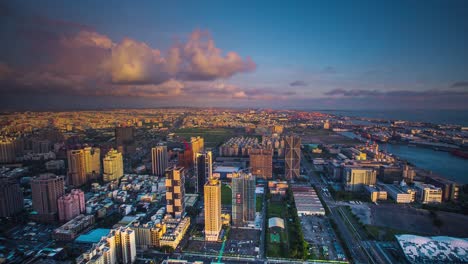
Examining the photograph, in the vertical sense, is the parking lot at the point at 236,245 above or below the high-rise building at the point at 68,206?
below

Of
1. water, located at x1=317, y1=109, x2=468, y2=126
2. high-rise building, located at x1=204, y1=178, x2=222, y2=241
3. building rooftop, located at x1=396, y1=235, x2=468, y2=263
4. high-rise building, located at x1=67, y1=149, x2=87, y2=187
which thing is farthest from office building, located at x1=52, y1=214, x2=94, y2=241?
water, located at x1=317, y1=109, x2=468, y2=126

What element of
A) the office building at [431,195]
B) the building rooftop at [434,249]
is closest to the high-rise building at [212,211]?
the building rooftop at [434,249]

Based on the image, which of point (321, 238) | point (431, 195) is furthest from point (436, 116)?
point (321, 238)

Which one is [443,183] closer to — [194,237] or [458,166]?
[458,166]

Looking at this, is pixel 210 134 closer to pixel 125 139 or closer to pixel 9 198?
pixel 125 139

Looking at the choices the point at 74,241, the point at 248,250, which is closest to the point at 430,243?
the point at 248,250

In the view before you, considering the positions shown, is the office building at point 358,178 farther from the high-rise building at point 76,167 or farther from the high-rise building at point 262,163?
the high-rise building at point 76,167
